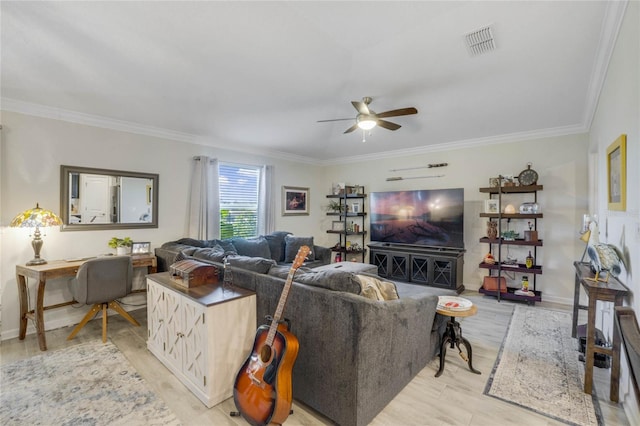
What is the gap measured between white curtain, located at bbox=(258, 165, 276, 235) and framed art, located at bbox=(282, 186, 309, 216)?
472 millimetres

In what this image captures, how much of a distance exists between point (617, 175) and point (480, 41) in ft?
4.78

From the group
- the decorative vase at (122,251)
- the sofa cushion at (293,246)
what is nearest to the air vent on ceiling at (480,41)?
the sofa cushion at (293,246)

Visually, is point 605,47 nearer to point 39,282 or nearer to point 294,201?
point 294,201

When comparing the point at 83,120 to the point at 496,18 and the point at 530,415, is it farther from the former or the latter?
the point at 530,415

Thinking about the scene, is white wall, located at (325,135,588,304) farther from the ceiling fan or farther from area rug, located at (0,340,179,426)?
area rug, located at (0,340,179,426)

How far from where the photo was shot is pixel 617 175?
2186 millimetres

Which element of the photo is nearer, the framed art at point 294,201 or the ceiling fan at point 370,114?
the ceiling fan at point 370,114

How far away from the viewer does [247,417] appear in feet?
6.18

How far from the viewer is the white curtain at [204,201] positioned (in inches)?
181

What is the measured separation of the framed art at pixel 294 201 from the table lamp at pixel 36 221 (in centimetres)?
362

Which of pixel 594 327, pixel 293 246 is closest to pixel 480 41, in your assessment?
pixel 594 327

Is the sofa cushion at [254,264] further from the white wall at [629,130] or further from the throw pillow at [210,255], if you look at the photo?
the white wall at [629,130]

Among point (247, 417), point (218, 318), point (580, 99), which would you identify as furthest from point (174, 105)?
point (580, 99)

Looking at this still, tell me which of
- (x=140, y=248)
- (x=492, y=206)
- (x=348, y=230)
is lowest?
(x=140, y=248)
